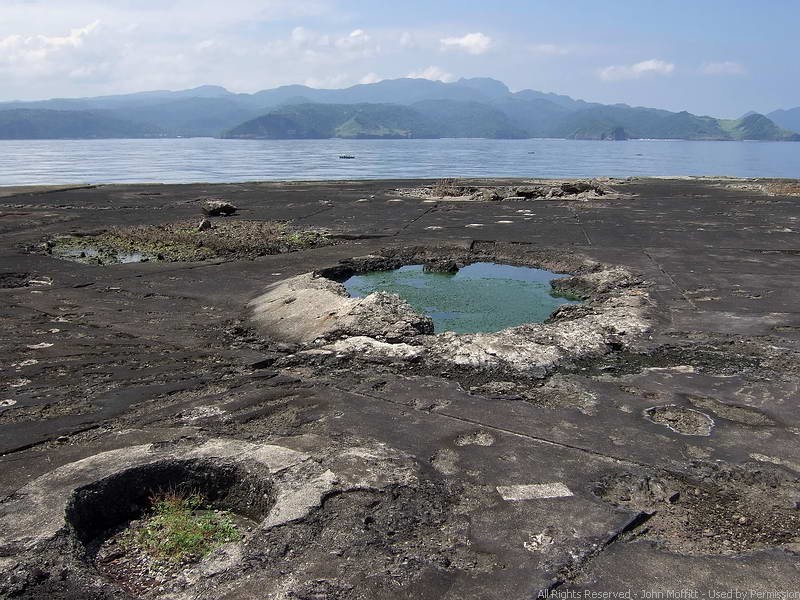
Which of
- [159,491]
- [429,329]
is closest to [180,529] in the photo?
[159,491]

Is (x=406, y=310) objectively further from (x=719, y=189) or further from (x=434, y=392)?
(x=719, y=189)

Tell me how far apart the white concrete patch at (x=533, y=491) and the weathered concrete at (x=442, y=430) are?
0.08 ft

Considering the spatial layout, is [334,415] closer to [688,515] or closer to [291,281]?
[688,515]

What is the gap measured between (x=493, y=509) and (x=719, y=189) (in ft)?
103

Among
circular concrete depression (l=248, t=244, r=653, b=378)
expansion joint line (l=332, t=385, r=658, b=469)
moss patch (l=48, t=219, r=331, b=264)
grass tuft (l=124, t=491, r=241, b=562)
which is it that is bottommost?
grass tuft (l=124, t=491, r=241, b=562)

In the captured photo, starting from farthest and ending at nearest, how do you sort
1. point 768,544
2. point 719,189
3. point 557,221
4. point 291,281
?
point 719,189, point 557,221, point 291,281, point 768,544

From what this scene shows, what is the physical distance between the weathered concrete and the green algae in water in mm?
1116

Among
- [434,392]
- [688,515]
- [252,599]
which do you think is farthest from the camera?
[434,392]

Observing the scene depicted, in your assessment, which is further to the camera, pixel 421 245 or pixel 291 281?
pixel 421 245

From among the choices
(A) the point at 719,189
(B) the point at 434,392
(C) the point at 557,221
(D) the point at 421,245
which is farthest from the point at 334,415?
(A) the point at 719,189

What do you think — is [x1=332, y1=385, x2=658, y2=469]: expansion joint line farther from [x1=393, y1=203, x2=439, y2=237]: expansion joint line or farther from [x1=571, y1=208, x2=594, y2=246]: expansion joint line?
[x1=393, y1=203, x2=439, y2=237]: expansion joint line

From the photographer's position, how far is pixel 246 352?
803 centimetres

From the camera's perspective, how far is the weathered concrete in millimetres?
3793

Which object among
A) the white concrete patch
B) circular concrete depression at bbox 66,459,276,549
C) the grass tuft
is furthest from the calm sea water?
the white concrete patch
